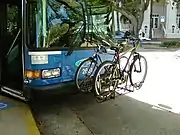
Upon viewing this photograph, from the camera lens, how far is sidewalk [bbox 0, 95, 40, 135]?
5.51 meters

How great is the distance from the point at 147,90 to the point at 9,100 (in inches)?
152

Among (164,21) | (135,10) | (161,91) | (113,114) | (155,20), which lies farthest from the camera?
(155,20)

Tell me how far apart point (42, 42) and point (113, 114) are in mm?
2094

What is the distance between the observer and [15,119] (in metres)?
6.10

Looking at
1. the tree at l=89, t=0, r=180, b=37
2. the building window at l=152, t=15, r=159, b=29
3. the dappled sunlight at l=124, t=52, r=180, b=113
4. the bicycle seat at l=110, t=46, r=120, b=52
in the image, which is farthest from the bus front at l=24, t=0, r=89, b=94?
the building window at l=152, t=15, r=159, b=29

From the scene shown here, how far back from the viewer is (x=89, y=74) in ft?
23.1

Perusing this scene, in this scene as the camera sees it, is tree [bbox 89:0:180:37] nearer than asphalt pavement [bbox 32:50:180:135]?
No

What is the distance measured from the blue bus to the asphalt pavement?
0.50 metres

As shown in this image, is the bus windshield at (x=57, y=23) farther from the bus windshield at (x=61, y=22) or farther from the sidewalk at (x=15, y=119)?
the sidewalk at (x=15, y=119)

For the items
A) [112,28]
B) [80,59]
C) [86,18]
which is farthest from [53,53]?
[112,28]

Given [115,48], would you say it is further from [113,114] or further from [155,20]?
[155,20]

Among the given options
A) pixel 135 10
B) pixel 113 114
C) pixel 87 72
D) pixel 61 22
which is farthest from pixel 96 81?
pixel 135 10

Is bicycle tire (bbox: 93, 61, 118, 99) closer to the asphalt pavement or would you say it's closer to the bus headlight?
the asphalt pavement

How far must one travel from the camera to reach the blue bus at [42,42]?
6.20 metres
